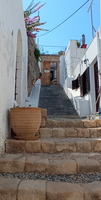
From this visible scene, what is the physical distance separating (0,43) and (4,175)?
1.63 metres

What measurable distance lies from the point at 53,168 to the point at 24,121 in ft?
2.71

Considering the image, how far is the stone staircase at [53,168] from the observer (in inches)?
53.0

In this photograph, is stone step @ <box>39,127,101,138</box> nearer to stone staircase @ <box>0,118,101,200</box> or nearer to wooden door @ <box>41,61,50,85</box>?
stone staircase @ <box>0,118,101,200</box>

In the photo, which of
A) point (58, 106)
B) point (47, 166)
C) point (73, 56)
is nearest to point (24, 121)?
point (47, 166)

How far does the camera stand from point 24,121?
2.35 metres

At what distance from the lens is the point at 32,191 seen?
136cm

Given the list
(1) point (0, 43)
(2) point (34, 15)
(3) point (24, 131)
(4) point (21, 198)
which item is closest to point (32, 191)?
(4) point (21, 198)

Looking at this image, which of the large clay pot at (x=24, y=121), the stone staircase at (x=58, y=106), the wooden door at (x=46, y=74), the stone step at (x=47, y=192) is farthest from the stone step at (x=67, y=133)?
the wooden door at (x=46, y=74)

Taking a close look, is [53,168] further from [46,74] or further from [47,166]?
[46,74]

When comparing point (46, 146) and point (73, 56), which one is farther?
point (73, 56)

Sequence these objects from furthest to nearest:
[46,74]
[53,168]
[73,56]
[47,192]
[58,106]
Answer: [46,74] → [73,56] → [58,106] → [53,168] → [47,192]

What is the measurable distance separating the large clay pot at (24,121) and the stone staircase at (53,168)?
164 mm

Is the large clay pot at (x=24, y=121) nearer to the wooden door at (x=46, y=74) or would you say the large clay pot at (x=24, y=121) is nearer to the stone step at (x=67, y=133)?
the stone step at (x=67, y=133)

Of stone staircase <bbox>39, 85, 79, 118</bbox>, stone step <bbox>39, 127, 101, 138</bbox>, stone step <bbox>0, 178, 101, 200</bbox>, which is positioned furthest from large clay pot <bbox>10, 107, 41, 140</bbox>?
stone staircase <bbox>39, 85, 79, 118</bbox>
